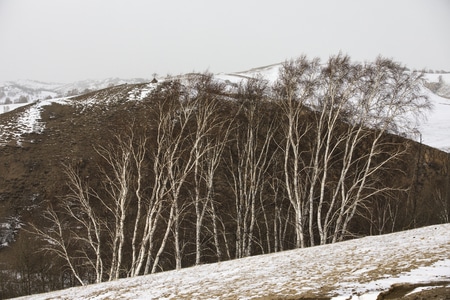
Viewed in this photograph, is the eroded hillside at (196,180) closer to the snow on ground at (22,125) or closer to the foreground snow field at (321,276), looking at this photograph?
the snow on ground at (22,125)

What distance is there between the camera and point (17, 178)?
2848 centimetres

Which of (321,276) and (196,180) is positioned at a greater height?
(196,180)

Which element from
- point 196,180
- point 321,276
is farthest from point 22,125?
point 321,276

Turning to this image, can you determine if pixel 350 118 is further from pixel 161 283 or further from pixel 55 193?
pixel 55 193

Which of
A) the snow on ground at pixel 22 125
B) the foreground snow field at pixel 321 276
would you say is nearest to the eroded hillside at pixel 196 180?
the snow on ground at pixel 22 125

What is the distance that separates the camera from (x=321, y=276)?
7.85 m

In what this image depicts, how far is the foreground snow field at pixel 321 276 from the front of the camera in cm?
632

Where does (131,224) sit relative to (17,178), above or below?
below

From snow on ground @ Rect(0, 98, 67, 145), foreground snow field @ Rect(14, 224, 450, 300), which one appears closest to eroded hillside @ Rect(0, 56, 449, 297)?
snow on ground @ Rect(0, 98, 67, 145)

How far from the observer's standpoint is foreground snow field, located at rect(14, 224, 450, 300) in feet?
20.7

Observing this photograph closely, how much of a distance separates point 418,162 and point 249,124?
22472 mm

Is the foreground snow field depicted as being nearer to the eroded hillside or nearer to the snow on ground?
the eroded hillside

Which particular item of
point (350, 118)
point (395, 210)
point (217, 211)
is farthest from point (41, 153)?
point (395, 210)

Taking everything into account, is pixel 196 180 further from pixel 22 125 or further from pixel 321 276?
pixel 22 125
